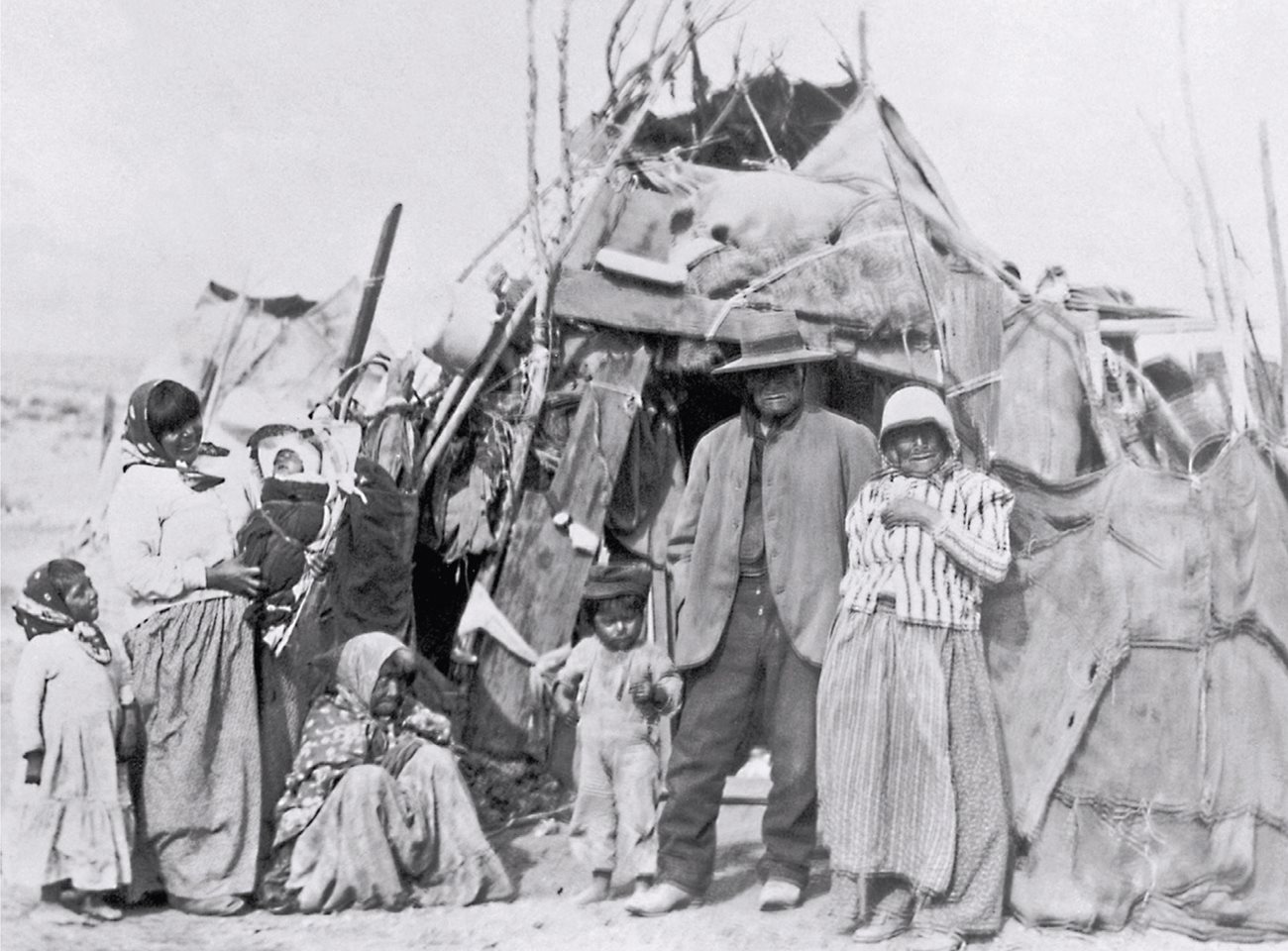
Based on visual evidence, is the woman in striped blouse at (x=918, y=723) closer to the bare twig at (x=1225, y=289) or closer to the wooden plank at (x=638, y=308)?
the bare twig at (x=1225, y=289)

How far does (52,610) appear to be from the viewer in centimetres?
421

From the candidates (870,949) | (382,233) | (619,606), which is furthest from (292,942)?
(382,233)

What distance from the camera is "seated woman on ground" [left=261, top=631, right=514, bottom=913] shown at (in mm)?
4316

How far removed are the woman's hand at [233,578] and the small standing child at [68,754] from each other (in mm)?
421

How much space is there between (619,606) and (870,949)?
A: 1431 mm

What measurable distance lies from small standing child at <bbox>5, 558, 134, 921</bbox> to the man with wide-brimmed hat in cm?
180

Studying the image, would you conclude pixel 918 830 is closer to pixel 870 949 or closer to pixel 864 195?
pixel 870 949

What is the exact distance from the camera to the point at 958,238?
222 inches

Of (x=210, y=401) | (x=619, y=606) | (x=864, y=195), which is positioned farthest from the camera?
(x=210, y=401)

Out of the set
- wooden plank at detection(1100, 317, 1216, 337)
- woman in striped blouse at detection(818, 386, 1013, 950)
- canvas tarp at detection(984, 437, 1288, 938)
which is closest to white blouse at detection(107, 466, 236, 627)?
woman in striped blouse at detection(818, 386, 1013, 950)

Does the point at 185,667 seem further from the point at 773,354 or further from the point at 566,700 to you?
the point at 773,354

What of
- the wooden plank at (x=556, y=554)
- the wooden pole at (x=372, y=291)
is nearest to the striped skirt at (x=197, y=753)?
the wooden plank at (x=556, y=554)

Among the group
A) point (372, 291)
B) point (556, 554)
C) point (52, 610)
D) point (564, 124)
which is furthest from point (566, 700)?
point (372, 291)

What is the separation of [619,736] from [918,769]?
1070 mm
